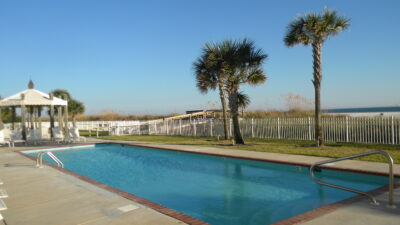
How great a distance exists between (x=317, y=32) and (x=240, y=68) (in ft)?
12.6

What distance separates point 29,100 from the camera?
18.7 m

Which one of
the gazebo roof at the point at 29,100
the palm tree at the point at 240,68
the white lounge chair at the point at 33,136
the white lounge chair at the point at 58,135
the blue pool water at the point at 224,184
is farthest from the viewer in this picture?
the white lounge chair at the point at 58,135

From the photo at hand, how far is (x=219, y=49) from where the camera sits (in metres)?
15.6

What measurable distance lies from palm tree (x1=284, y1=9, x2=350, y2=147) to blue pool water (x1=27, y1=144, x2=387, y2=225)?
4.58m

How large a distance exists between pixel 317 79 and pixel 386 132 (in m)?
3.55

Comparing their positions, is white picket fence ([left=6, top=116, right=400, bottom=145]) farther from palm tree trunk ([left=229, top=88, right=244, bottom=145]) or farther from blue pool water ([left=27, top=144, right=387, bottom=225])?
blue pool water ([left=27, top=144, right=387, bottom=225])

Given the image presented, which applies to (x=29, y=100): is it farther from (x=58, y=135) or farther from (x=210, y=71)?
(x=210, y=71)

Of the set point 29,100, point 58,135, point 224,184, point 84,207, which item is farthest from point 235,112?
point 29,100

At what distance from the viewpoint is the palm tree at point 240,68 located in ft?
49.5

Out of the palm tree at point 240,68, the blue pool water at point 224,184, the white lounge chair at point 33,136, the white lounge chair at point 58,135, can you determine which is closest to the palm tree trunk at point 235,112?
the palm tree at point 240,68

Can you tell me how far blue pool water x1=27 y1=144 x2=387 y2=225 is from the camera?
20.4 ft

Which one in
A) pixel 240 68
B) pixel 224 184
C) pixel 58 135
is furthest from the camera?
pixel 58 135

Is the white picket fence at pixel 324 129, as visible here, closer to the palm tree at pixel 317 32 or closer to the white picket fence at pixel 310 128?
the white picket fence at pixel 310 128

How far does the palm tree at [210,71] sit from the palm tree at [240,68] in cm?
52
